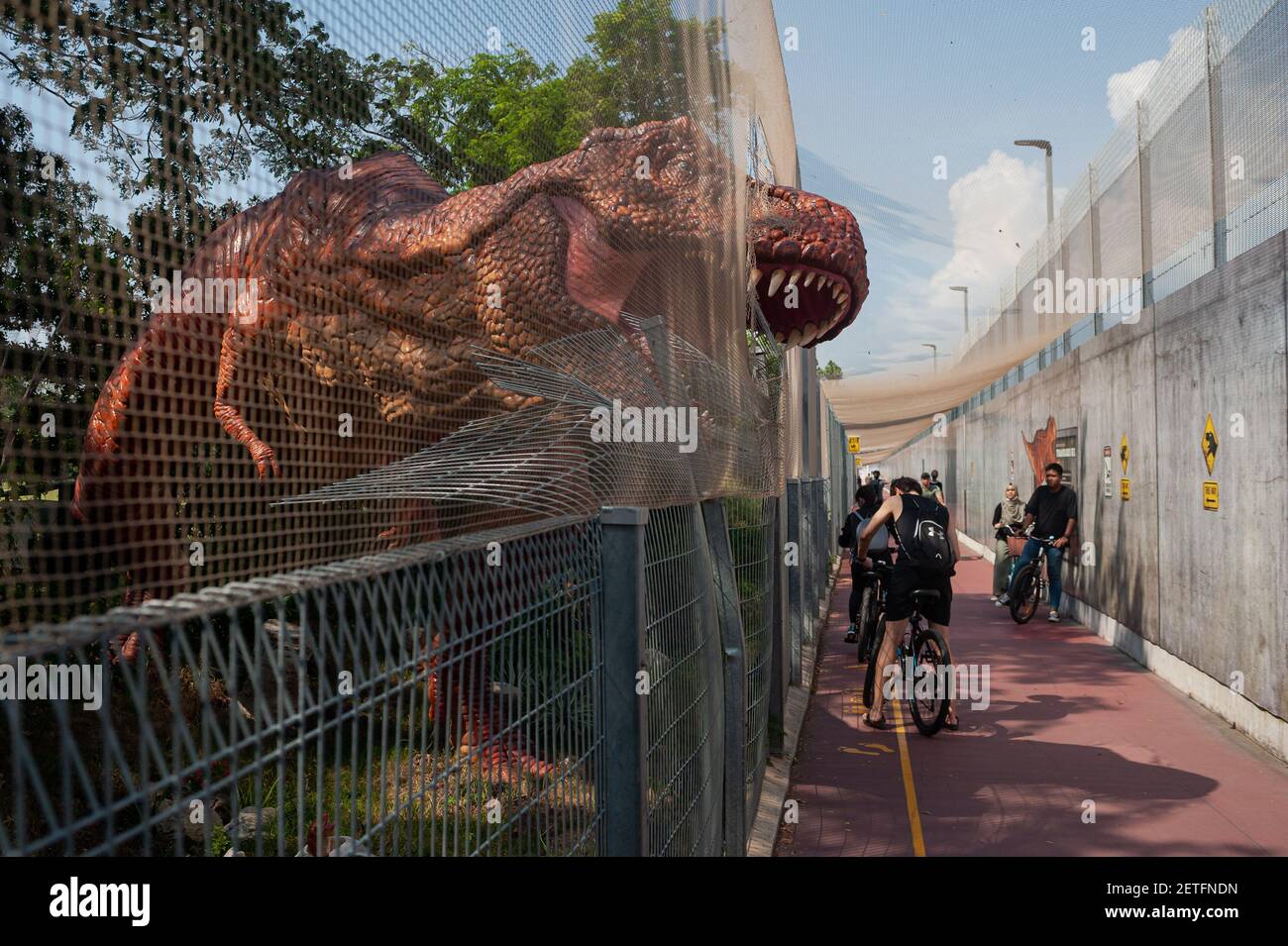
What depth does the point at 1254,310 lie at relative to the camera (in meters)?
7.24

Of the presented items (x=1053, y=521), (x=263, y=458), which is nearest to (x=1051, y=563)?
(x=1053, y=521)

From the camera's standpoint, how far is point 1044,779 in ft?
21.4

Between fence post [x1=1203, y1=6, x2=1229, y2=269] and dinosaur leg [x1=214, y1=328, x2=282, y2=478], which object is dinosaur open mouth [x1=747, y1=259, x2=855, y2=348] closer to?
dinosaur leg [x1=214, y1=328, x2=282, y2=478]

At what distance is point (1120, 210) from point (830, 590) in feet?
24.1

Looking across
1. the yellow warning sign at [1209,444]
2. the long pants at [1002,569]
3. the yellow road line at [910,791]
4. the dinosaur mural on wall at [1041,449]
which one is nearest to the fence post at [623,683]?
the yellow road line at [910,791]

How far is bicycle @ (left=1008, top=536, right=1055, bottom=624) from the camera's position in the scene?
41.3 ft

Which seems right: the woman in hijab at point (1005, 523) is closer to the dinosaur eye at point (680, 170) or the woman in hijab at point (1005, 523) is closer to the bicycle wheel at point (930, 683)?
the bicycle wheel at point (930, 683)

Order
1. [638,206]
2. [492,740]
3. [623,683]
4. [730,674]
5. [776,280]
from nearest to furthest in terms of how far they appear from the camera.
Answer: [492,740], [623,683], [730,674], [638,206], [776,280]

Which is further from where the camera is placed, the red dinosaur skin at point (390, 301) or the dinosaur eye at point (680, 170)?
the dinosaur eye at point (680, 170)

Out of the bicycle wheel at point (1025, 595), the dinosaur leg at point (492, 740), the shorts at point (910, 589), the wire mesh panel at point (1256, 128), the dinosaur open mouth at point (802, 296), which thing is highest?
the wire mesh panel at point (1256, 128)

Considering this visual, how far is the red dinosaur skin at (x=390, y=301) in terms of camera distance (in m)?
4.20

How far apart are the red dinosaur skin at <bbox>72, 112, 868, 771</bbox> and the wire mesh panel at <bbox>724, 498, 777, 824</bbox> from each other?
1.38 m

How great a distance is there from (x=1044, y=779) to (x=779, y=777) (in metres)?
1.52

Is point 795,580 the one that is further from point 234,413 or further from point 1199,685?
point 234,413
